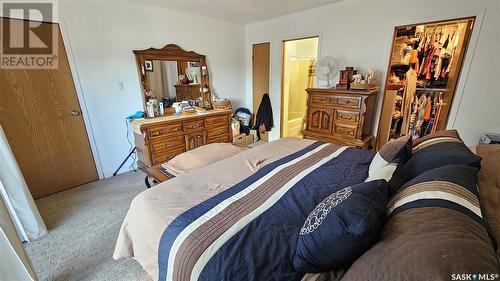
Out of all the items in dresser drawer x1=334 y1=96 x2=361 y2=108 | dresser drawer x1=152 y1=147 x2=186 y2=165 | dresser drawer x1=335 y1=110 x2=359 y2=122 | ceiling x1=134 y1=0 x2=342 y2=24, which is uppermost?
ceiling x1=134 y1=0 x2=342 y2=24

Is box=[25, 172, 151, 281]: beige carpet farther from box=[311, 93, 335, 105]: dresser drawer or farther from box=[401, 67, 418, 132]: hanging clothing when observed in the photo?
box=[401, 67, 418, 132]: hanging clothing

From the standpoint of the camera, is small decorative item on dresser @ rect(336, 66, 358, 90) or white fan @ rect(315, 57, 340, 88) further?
white fan @ rect(315, 57, 340, 88)

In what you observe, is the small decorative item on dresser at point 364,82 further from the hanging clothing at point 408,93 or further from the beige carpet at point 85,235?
the beige carpet at point 85,235

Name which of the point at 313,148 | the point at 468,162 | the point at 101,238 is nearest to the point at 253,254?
the point at 468,162

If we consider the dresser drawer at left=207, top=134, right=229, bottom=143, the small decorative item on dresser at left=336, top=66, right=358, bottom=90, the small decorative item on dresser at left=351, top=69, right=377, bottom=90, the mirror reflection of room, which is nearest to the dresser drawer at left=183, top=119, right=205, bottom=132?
the dresser drawer at left=207, top=134, right=229, bottom=143

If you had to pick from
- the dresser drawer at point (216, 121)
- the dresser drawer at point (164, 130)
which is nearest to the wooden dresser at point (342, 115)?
the dresser drawer at point (216, 121)

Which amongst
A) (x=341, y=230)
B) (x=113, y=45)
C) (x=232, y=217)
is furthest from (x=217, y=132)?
(x=341, y=230)

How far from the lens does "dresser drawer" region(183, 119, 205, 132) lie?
308cm

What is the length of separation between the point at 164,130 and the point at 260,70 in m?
2.29

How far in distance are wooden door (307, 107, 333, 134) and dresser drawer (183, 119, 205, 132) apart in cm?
166

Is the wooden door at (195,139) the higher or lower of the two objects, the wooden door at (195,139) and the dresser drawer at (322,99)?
the lower

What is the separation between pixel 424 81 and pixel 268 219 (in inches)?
154

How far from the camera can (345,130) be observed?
112 inches

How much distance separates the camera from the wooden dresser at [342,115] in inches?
105
